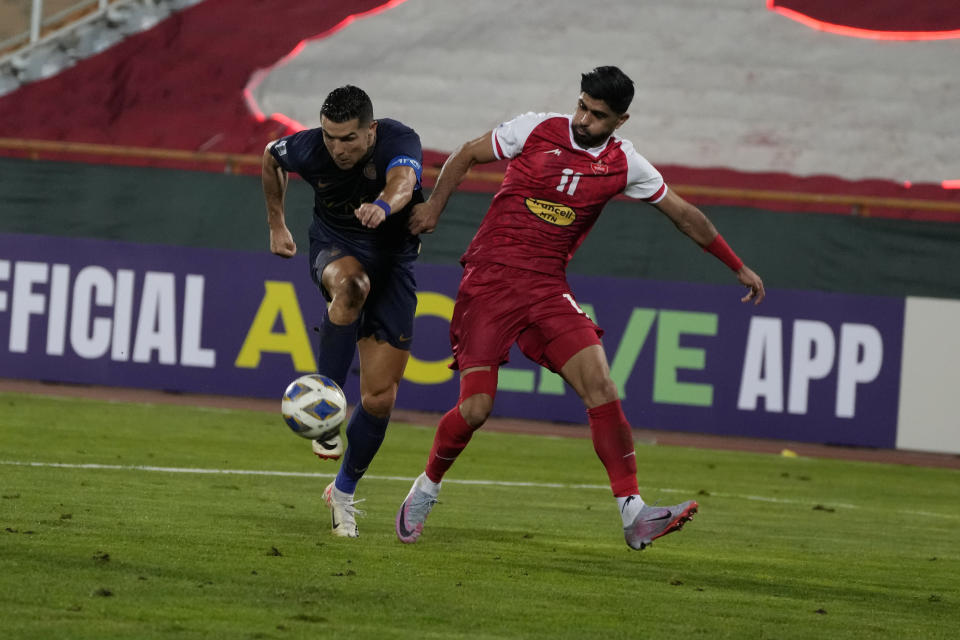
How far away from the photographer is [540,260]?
694cm

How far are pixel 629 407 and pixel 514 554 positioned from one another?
288 inches

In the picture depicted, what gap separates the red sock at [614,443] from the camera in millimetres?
6617

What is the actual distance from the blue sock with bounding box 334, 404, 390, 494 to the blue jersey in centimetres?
83

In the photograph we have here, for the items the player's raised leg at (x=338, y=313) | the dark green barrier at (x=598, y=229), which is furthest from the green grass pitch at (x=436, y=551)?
the dark green barrier at (x=598, y=229)

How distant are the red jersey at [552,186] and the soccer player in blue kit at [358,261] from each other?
45 centimetres

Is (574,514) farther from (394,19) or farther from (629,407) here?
(394,19)

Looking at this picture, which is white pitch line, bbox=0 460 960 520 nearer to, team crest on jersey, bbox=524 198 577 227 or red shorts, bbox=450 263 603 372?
red shorts, bbox=450 263 603 372

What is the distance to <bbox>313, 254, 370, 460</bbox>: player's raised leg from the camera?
6.97m

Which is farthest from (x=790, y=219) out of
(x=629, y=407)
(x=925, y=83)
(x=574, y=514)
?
(x=925, y=83)

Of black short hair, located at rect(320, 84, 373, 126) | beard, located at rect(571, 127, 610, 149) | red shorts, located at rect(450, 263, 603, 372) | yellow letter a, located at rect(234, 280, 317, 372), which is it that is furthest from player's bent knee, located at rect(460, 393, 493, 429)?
yellow letter a, located at rect(234, 280, 317, 372)

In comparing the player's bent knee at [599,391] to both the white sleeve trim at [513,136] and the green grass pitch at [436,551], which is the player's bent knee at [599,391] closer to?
the green grass pitch at [436,551]

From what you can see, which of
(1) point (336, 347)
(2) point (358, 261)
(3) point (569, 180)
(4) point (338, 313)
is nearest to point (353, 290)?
(4) point (338, 313)

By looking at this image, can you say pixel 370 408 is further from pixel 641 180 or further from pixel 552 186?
pixel 641 180

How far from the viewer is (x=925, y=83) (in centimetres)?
2058
